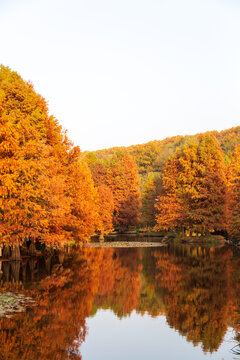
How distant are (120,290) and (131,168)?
253 feet

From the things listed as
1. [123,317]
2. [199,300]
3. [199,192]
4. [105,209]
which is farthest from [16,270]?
[105,209]

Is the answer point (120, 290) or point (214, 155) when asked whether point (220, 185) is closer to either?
point (214, 155)

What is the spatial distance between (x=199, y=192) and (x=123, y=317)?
44.9m

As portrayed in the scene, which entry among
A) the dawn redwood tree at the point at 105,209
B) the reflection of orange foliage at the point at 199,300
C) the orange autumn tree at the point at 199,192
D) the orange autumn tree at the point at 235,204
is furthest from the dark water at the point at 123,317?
the dawn redwood tree at the point at 105,209

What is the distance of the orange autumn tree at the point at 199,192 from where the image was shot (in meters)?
55.3

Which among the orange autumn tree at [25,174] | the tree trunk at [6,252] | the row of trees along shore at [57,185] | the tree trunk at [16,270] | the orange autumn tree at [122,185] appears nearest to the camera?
the tree trunk at [16,270]

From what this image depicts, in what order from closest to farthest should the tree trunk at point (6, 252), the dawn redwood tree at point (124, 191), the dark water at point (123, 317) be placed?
the dark water at point (123, 317) < the tree trunk at point (6, 252) < the dawn redwood tree at point (124, 191)

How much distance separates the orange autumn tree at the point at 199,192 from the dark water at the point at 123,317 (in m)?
33.2

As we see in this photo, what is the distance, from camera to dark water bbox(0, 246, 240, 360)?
9883mm

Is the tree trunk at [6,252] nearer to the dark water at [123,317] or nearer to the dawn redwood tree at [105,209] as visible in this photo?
the dark water at [123,317]

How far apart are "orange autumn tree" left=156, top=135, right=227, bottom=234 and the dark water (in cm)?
3318

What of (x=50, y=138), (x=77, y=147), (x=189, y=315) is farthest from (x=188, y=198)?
(x=189, y=315)

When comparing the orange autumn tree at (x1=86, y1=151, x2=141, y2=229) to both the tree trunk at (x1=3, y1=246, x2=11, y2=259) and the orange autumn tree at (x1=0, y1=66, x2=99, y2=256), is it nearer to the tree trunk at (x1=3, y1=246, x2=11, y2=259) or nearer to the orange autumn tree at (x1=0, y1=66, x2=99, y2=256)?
the tree trunk at (x1=3, y1=246, x2=11, y2=259)

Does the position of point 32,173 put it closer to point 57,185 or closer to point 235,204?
point 57,185
